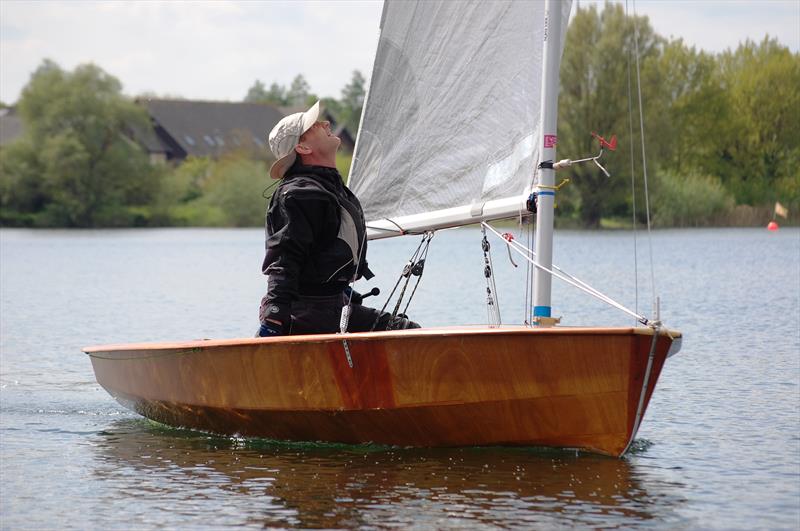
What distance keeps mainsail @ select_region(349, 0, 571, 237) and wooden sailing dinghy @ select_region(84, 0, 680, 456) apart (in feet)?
0.03

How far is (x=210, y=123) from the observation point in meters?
107

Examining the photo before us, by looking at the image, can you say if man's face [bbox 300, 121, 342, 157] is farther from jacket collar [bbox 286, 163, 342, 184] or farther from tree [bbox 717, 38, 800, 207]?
tree [bbox 717, 38, 800, 207]

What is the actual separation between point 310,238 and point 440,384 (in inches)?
46.5

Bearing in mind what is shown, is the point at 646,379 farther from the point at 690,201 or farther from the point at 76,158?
the point at 76,158

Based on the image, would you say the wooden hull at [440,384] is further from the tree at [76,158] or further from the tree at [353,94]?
the tree at [353,94]

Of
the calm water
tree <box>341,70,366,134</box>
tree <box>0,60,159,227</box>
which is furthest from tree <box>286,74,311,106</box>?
the calm water

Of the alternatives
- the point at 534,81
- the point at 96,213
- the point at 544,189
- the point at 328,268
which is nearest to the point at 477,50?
the point at 534,81

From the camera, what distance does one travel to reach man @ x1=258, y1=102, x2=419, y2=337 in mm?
8070

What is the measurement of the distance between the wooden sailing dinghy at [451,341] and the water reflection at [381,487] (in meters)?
0.18

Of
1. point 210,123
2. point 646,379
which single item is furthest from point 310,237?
point 210,123

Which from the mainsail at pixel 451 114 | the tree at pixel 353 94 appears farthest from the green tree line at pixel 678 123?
the tree at pixel 353 94

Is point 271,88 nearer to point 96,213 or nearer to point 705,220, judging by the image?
point 96,213

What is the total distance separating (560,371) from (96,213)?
214ft

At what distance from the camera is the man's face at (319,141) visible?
8383mm
